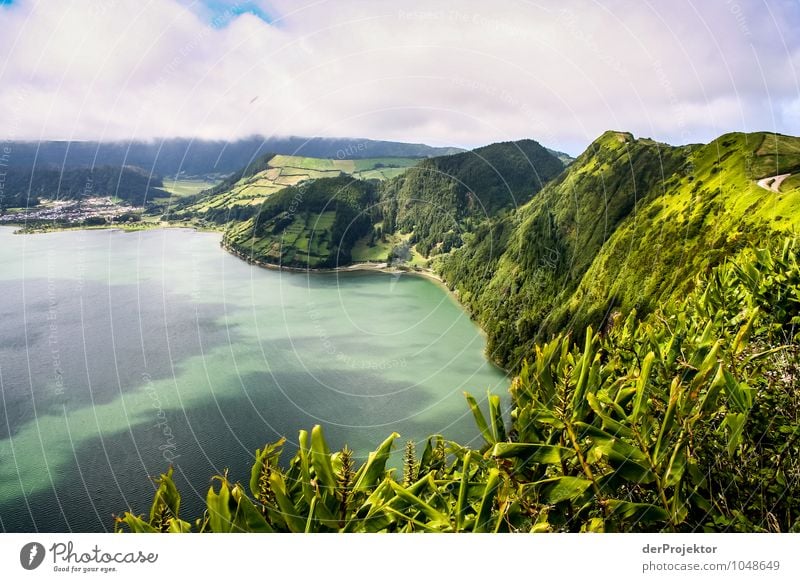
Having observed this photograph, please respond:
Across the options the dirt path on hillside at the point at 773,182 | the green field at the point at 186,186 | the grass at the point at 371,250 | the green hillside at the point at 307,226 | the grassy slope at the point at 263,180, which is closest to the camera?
the dirt path on hillside at the point at 773,182

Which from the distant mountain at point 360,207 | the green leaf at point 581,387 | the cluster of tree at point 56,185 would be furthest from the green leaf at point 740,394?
the distant mountain at point 360,207

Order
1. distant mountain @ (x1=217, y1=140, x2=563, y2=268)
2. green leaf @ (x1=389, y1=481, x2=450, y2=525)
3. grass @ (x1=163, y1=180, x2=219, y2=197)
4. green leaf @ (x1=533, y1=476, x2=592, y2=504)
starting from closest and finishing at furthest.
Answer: green leaf @ (x1=533, y1=476, x2=592, y2=504) < green leaf @ (x1=389, y1=481, x2=450, y2=525) < distant mountain @ (x1=217, y1=140, x2=563, y2=268) < grass @ (x1=163, y1=180, x2=219, y2=197)

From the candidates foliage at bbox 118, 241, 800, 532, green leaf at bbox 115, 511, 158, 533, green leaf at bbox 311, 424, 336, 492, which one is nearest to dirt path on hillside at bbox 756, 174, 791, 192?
foliage at bbox 118, 241, 800, 532

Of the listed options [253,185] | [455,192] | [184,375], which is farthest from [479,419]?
[455,192]

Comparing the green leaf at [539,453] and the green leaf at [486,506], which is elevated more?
the green leaf at [539,453]

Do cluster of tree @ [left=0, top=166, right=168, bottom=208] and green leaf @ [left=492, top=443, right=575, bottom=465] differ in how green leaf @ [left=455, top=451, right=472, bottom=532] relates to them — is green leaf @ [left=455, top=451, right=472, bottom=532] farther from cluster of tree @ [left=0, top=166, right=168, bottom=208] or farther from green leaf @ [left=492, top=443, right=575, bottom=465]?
cluster of tree @ [left=0, top=166, right=168, bottom=208]

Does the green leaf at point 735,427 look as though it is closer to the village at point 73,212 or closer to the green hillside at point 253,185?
the village at point 73,212

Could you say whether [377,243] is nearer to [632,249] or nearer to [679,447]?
[632,249]
